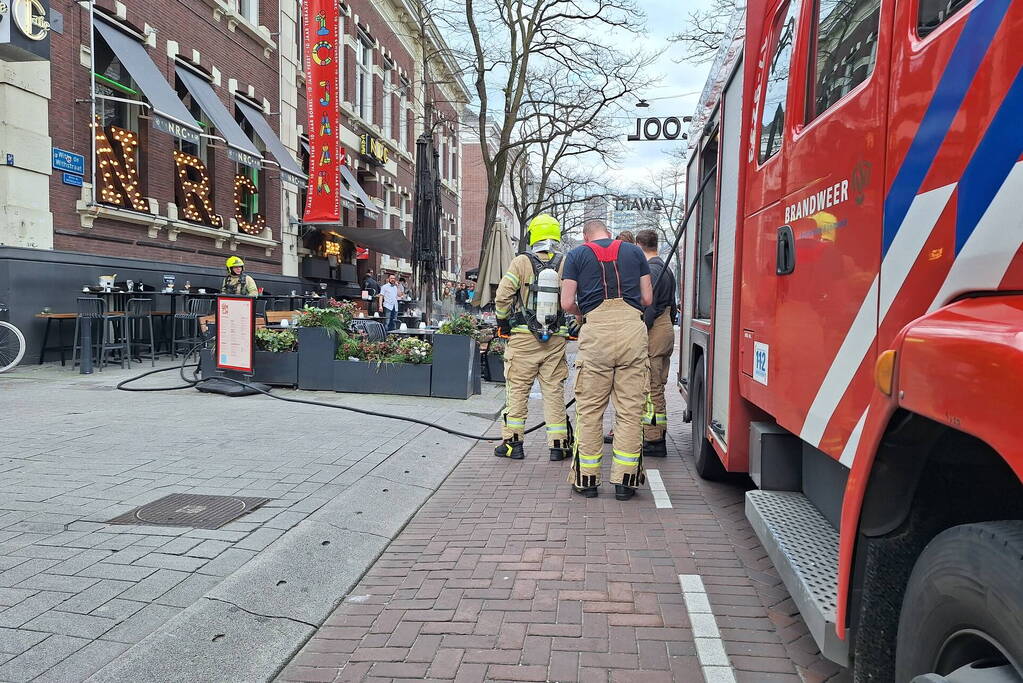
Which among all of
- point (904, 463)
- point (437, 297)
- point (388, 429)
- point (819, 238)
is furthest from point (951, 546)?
point (437, 297)

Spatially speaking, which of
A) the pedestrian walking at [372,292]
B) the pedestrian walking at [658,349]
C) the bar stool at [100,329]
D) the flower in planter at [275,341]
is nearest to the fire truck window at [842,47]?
the pedestrian walking at [658,349]

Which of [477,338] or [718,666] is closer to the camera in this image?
[718,666]

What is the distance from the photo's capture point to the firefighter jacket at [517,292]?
6.47 meters

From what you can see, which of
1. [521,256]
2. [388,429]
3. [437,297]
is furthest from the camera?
[437,297]

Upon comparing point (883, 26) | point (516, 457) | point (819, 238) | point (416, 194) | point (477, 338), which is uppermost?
point (416, 194)

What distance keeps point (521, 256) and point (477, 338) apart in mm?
3461

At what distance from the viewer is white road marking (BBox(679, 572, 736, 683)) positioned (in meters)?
2.86

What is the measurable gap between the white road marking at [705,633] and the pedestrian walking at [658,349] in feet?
9.44

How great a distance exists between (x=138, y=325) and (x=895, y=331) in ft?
44.7

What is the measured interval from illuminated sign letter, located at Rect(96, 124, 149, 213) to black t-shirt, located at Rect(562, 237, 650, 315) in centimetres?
1061

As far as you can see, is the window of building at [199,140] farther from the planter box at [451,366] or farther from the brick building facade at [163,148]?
the planter box at [451,366]

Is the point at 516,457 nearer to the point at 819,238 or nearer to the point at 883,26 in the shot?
the point at 819,238

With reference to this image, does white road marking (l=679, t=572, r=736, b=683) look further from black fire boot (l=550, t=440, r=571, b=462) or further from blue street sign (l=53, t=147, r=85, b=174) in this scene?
blue street sign (l=53, t=147, r=85, b=174)

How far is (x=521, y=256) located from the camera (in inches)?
259
